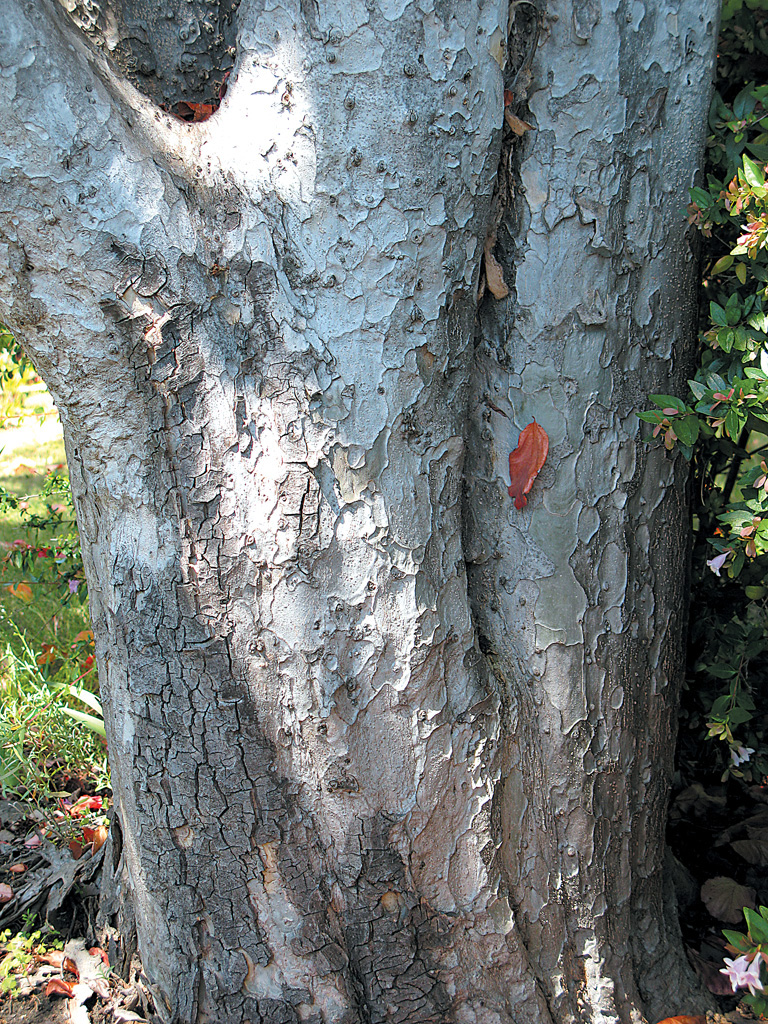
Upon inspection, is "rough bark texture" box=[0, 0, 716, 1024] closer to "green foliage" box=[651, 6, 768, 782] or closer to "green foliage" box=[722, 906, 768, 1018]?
"green foliage" box=[651, 6, 768, 782]

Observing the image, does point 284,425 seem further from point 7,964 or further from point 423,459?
point 7,964

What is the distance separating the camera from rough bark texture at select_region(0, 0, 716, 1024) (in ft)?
4.53

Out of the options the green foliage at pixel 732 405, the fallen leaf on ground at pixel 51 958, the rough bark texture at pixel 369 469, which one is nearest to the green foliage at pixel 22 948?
the fallen leaf on ground at pixel 51 958

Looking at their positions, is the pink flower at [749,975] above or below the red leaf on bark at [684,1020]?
above

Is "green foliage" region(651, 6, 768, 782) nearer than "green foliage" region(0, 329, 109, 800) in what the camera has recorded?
Yes

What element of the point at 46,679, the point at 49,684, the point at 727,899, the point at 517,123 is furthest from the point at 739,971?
the point at 46,679

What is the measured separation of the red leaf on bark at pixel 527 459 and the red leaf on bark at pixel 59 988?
5.89 ft

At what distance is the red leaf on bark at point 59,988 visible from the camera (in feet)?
6.71

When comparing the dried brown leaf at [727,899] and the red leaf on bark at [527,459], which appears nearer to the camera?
the red leaf on bark at [527,459]

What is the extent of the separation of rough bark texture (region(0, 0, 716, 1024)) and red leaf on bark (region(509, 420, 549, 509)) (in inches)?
1.3

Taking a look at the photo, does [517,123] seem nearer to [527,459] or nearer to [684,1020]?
[527,459]

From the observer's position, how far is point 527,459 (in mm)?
1610

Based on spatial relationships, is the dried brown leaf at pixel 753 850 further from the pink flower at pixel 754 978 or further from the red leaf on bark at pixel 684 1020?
the pink flower at pixel 754 978

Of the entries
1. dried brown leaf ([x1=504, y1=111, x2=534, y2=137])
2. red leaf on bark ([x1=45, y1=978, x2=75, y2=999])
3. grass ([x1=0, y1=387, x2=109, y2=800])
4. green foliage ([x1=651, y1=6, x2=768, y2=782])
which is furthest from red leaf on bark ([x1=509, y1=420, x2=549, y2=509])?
red leaf on bark ([x1=45, y1=978, x2=75, y2=999])
